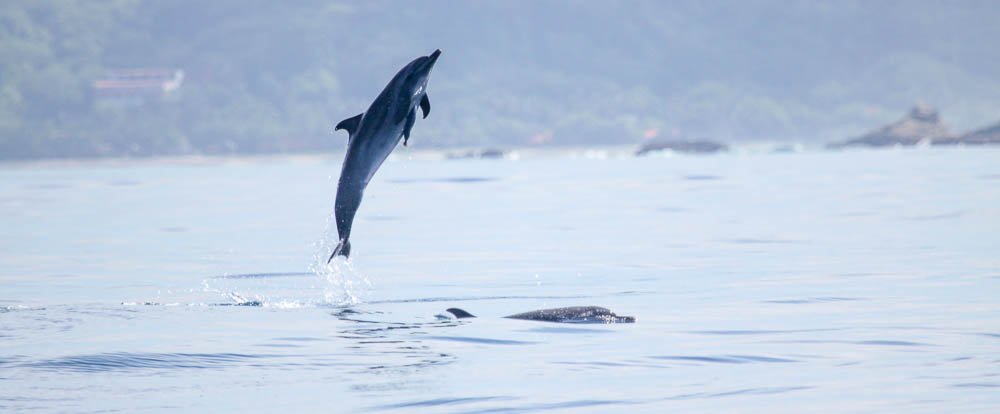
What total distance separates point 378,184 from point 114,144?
101 meters

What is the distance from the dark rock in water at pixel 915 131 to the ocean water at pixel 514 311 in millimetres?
100837

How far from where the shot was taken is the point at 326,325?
792 inches

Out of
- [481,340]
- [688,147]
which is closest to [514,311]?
[481,340]

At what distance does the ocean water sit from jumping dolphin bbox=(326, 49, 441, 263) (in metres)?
1.86

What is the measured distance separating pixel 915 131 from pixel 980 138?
10.4m

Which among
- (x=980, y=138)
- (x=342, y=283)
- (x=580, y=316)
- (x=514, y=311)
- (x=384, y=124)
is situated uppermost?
(x=980, y=138)

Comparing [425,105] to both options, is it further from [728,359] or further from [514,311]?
[514,311]

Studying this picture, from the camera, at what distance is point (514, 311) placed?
21.6 meters

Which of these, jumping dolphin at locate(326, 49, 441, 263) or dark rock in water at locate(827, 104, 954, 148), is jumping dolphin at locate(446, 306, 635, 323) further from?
dark rock in water at locate(827, 104, 954, 148)

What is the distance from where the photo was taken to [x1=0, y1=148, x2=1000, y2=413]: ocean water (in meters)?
15.2

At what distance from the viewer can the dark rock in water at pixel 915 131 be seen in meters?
145

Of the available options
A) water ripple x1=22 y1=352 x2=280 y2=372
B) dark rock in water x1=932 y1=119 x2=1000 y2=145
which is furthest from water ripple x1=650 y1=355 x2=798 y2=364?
dark rock in water x1=932 y1=119 x2=1000 y2=145

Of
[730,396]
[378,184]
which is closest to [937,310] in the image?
[730,396]

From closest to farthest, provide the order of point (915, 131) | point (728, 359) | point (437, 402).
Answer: point (437, 402) < point (728, 359) < point (915, 131)
